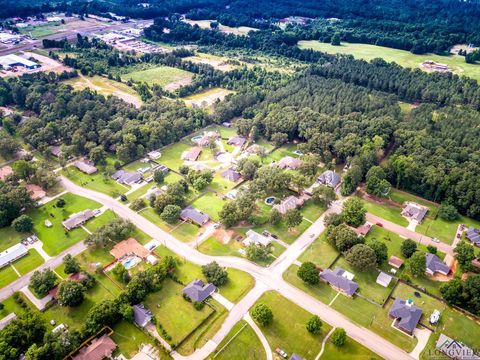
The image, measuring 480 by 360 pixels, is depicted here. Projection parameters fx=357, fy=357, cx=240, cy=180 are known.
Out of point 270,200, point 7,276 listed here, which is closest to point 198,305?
point 270,200

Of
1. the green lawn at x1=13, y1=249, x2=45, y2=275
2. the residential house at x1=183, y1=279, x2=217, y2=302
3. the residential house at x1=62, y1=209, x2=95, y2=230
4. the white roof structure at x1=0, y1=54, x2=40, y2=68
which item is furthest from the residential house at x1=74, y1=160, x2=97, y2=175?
the white roof structure at x1=0, y1=54, x2=40, y2=68

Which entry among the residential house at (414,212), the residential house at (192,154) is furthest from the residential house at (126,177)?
the residential house at (414,212)

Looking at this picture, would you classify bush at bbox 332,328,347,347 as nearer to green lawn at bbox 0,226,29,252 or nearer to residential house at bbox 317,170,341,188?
residential house at bbox 317,170,341,188

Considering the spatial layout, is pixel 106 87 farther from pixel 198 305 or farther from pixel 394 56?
pixel 394 56

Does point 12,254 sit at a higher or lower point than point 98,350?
lower

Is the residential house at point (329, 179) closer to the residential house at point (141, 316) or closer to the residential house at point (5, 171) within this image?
the residential house at point (141, 316)
